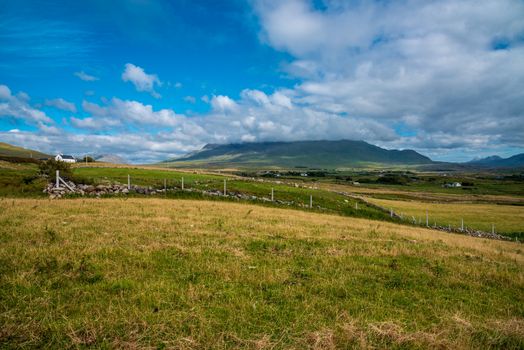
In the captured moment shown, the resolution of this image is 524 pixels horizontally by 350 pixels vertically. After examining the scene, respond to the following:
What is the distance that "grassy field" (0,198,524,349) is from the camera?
6.53m

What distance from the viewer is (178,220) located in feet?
65.3

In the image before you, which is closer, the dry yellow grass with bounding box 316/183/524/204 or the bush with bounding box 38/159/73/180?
the bush with bounding box 38/159/73/180

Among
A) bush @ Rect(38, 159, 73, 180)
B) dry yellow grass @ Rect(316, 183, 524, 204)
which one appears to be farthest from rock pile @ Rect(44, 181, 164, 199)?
dry yellow grass @ Rect(316, 183, 524, 204)

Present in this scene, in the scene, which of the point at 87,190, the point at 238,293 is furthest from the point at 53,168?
the point at 238,293

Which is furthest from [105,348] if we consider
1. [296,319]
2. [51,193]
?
[51,193]

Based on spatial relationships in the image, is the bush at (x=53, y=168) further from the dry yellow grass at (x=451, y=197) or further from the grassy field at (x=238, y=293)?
the dry yellow grass at (x=451, y=197)

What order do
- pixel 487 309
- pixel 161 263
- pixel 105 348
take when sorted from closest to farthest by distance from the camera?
pixel 105 348 < pixel 487 309 < pixel 161 263

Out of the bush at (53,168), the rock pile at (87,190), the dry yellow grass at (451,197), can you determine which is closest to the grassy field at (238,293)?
the rock pile at (87,190)

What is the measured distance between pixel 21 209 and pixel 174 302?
60.6 feet

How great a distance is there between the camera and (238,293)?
874cm

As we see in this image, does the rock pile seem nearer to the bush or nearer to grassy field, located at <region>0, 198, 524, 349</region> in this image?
the bush

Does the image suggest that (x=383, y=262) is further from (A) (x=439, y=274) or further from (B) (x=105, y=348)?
(B) (x=105, y=348)

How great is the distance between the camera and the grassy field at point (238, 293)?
21.4 ft

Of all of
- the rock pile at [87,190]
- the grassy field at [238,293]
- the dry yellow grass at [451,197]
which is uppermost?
the rock pile at [87,190]
